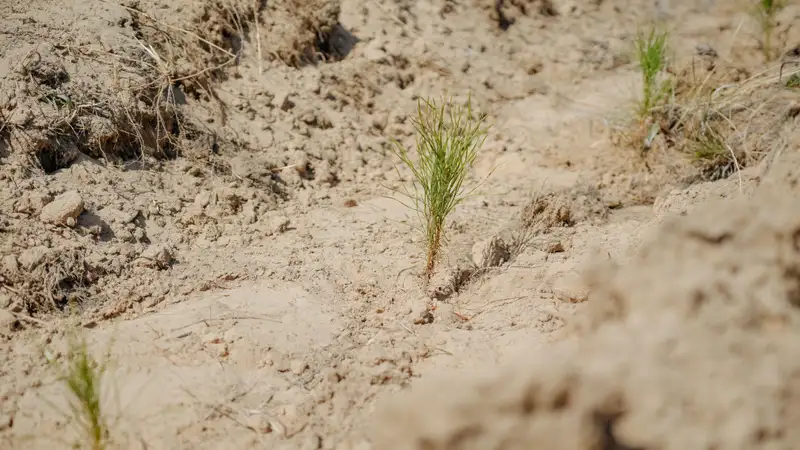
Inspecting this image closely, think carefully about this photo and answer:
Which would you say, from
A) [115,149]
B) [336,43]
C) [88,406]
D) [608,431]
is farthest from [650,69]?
[88,406]

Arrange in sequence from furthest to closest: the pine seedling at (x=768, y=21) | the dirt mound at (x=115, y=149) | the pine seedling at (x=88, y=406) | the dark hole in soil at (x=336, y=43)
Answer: the pine seedling at (x=768, y=21) < the dark hole in soil at (x=336, y=43) < the dirt mound at (x=115, y=149) < the pine seedling at (x=88, y=406)

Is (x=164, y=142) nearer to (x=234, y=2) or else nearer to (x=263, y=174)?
(x=263, y=174)

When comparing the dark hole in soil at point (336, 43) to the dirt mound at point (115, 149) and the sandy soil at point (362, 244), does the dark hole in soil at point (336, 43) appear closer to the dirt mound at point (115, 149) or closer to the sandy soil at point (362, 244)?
the sandy soil at point (362, 244)

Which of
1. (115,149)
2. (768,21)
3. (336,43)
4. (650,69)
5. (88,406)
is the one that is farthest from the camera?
(768,21)

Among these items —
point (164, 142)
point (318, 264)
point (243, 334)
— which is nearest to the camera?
point (243, 334)

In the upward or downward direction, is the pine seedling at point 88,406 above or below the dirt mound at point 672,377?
below

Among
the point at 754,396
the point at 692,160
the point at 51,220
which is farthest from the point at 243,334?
the point at 692,160

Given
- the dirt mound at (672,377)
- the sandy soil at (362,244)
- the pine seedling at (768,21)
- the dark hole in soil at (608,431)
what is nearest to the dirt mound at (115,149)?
the sandy soil at (362,244)

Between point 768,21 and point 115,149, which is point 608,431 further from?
point 768,21
